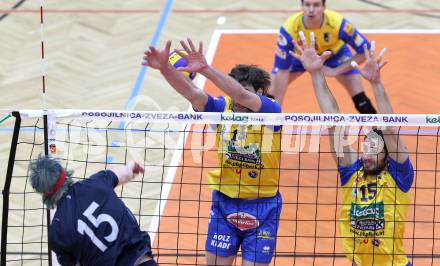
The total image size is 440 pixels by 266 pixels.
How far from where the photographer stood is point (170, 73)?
24.5 feet

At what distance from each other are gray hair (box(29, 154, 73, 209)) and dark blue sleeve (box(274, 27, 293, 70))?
4.76m

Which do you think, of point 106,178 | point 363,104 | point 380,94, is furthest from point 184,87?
point 363,104

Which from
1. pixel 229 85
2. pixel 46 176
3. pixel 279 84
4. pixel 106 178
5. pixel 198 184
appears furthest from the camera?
pixel 279 84

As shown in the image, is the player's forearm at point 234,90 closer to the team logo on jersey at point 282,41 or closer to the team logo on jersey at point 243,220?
the team logo on jersey at point 243,220

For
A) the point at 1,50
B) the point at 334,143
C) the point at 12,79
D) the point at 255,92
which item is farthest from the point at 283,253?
the point at 1,50

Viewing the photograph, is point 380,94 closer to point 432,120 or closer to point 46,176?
point 432,120

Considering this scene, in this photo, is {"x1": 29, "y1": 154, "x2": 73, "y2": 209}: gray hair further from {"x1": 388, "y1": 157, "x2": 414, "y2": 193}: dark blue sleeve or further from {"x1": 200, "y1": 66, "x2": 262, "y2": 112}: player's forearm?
{"x1": 388, "y1": 157, "x2": 414, "y2": 193}: dark blue sleeve

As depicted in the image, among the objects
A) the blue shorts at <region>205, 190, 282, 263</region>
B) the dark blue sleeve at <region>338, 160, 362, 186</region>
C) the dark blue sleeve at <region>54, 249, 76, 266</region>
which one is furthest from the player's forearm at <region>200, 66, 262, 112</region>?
the dark blue sleeve at <region>54, 249, 76, 266</region>

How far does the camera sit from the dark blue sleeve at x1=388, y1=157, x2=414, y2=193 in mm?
7520

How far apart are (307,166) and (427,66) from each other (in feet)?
9.60

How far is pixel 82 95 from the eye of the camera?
12.5m

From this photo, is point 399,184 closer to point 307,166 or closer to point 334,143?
point 334,143

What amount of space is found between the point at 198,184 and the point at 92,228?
12.2 ft

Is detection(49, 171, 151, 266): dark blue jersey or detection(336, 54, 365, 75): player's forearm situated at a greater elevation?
detection(336, 54, 365, 75): player's forearm
